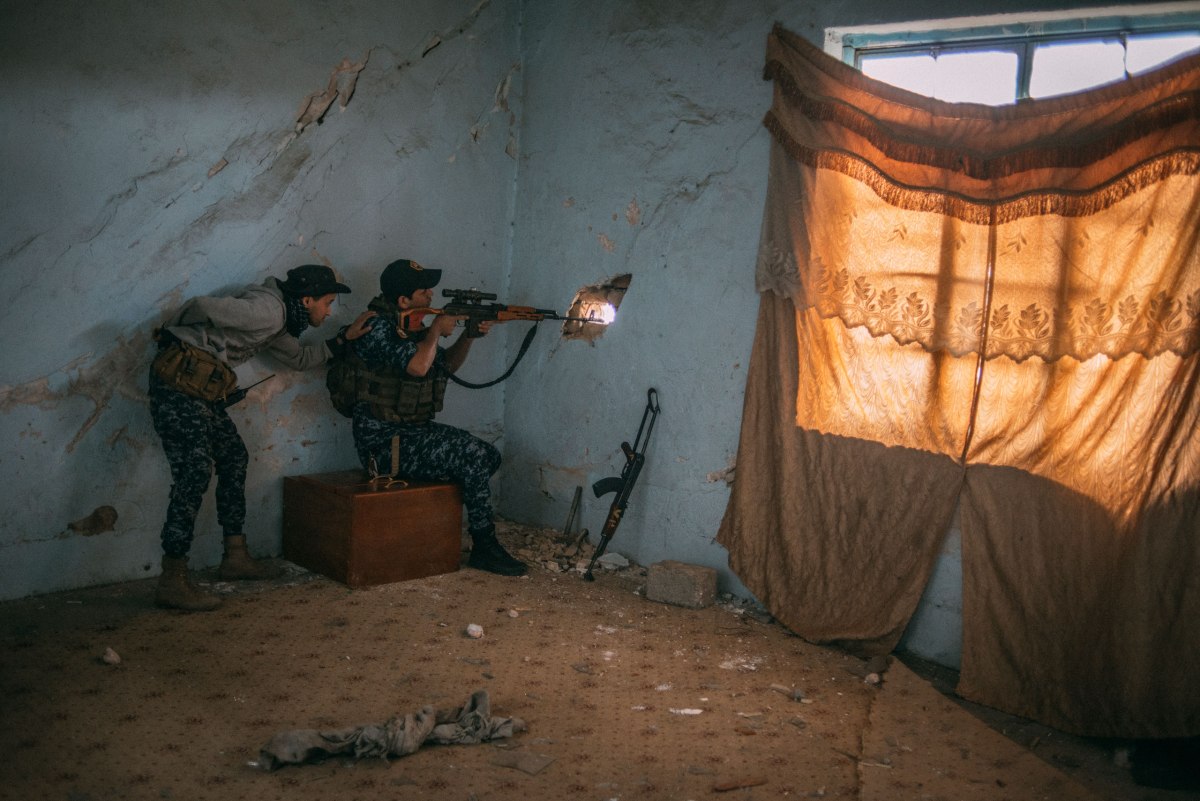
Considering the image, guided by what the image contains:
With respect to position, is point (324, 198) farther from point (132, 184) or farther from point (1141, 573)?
point (1141, 573)

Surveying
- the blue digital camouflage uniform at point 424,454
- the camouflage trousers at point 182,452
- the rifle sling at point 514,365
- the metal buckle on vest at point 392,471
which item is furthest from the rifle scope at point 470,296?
the camouflage trousers at point 182,452

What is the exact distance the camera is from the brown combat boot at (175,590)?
3.93 metres

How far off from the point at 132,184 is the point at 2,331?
809 mm

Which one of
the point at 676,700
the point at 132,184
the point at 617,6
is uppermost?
the point at 617,6

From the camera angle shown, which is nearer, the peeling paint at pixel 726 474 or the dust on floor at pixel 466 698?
the dust on floor at pixel 466 698

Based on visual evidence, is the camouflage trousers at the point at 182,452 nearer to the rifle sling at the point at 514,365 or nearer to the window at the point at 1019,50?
the rifle sling at the point at 514,365

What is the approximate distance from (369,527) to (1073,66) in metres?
3.56

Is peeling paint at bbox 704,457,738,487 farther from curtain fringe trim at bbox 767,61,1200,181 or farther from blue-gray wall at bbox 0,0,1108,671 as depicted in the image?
curtain fringe trim at bbox 767,61,1200,181

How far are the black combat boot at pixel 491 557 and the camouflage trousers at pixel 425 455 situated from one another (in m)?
0.18

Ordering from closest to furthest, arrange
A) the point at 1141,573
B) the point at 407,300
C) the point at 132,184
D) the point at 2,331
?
the point at 1141,573 → the point at 2,331 → the point at 132,184 → the point at 407,300

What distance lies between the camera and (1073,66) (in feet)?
11.8

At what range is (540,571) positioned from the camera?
484 centimetres

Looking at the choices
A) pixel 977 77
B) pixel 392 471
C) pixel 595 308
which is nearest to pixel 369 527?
pixel 392 471

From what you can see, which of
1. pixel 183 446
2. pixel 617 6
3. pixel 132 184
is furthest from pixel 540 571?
pixel 617 6
